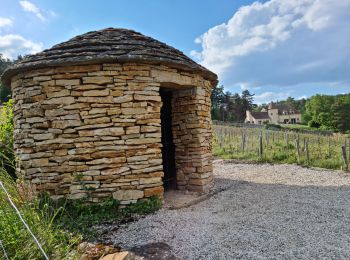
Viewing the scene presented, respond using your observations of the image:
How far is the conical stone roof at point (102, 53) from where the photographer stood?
4.91 metres

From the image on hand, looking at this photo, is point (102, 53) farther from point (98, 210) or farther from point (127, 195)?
point (98, 210)

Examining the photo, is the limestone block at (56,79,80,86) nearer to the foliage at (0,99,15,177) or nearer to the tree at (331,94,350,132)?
the foliage at (0,99,15,177)

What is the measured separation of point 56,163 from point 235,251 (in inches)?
133

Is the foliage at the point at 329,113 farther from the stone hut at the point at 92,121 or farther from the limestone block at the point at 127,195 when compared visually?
the limestone block at the point at 127,195

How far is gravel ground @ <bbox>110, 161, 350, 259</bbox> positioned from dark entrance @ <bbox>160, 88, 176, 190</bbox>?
1.49 m

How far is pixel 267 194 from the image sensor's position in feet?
21.2

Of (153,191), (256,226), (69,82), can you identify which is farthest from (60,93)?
(256,226)

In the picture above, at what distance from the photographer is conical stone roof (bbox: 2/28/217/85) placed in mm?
4906

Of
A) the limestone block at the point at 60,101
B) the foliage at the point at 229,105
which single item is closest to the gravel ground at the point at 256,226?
the limestone block at the point at 60,101

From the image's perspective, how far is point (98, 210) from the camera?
4.87 metres

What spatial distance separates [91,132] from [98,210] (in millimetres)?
1379

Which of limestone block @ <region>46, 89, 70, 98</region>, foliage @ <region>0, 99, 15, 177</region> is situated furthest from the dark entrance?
foliage @ <region>0, 99, 15, 177</region>

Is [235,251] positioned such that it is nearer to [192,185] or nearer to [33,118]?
[192,185]

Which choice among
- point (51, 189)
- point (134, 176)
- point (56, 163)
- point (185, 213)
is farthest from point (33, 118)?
point (185, 213)
